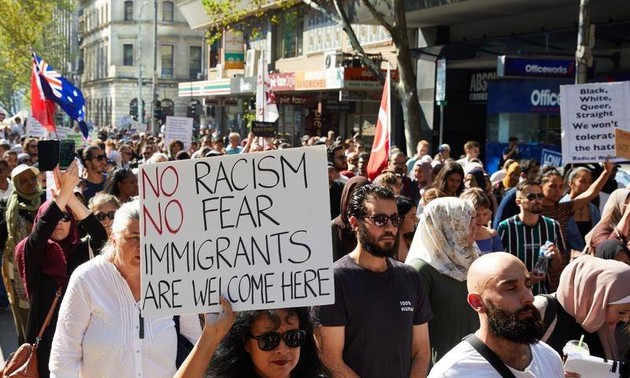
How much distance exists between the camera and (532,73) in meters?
18.6

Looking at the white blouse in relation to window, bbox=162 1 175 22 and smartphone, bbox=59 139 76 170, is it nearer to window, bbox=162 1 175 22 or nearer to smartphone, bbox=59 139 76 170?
smartphone, bbox=59 139 76 170

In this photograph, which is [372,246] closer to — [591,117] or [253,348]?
[253,348]

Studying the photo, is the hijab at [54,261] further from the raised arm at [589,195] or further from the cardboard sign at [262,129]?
A: the cardboard sign at [262,129]

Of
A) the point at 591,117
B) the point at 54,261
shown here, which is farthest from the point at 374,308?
the point at 591,117

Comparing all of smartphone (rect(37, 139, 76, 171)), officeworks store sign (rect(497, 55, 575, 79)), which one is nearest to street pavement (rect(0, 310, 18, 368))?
smartphone (rect(37, 139, 76, 171))

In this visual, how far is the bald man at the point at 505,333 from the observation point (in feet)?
11.8

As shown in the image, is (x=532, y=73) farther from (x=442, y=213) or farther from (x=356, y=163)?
(x=442, y=213)

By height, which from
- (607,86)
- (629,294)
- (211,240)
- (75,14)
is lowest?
(629,294)

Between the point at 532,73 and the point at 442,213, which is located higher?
the point at 532,73

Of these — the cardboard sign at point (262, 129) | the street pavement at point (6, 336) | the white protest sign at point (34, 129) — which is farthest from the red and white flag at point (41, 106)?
the white protest sign at point (34, 129)

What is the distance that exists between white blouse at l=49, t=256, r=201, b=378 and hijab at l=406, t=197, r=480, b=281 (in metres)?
1.62

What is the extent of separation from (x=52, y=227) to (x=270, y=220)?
2.39 meters

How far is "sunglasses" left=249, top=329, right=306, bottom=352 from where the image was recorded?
3.32 metres

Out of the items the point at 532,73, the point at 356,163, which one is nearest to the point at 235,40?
the point at 532,73
